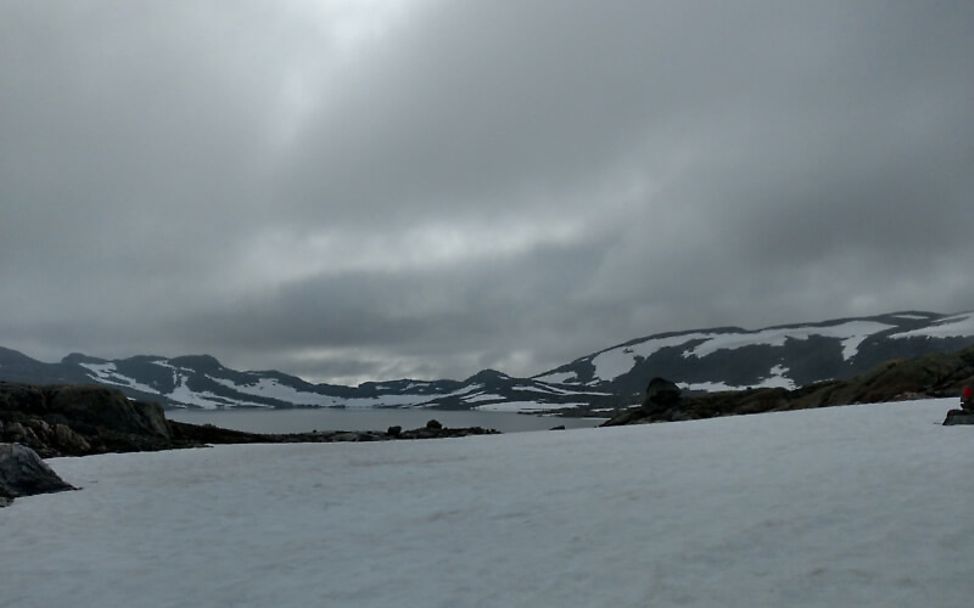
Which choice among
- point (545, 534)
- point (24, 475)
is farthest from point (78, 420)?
point (545, 534)

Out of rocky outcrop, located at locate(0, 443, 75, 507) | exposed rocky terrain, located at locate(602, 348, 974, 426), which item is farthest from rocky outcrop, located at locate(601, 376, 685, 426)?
rocky outcrop, located at locate(0, 443, 75, 507)

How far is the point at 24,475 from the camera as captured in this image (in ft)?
60.1

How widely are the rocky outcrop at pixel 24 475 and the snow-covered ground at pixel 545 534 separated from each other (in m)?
0.92

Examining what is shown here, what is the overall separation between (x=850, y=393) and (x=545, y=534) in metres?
56.5

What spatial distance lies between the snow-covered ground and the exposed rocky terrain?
29950 mm

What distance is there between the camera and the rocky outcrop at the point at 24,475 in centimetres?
1775

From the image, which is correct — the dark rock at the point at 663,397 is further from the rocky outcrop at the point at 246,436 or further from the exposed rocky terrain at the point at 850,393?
the rocky outcrop at the point at 246,436

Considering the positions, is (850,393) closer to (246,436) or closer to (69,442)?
(246,436)

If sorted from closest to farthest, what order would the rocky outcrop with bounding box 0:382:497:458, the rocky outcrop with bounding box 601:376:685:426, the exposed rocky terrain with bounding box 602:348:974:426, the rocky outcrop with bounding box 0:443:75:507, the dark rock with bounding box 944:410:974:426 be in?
the rocky outcrop with bounding box 0:443:75:507
the dark rock with bounding box 944:410:974:426
the rocky outcrop with bounding box 0:382:497:458
the exposed rocky terrain with bounding box 602:348:974:426
the rocky outcrop with bounding box 601:376:685:426

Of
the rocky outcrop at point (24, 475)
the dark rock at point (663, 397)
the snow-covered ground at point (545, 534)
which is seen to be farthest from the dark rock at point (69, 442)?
the dark rock at point (663, 397)

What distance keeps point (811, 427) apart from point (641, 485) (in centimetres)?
1298

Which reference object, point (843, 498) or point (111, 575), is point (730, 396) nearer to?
point (843, 498)

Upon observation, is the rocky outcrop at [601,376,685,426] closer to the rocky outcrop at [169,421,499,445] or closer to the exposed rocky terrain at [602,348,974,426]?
the exposed rocky terrain at [602,348,974,426]

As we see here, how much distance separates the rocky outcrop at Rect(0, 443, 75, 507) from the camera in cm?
1775
